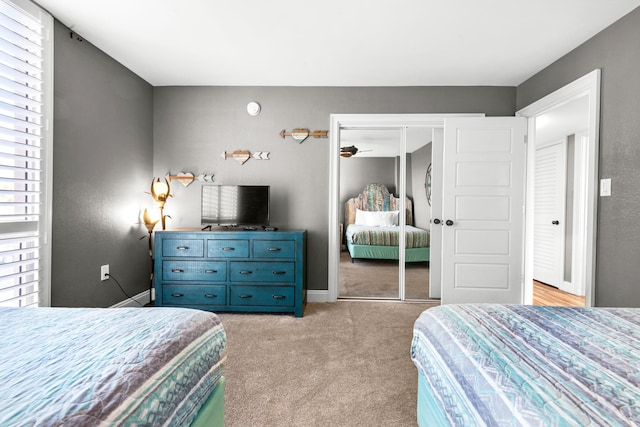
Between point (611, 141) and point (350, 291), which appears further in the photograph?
point (350, 291)

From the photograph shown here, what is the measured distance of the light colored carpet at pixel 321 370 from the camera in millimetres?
1694

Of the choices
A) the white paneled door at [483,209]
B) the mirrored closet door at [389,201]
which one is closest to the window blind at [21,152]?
the mirrored closet door at [389,201]

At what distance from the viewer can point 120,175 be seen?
10.2 feet

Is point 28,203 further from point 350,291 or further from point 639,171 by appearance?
point 639,171

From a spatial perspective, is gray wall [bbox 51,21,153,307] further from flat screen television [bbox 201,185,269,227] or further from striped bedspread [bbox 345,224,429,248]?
striped bedspread [bbox 345,224,429,248]

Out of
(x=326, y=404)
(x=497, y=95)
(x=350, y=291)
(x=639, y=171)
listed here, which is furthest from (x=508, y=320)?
(x=497, y=95)

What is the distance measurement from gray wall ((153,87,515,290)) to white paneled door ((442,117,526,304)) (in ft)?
1.36

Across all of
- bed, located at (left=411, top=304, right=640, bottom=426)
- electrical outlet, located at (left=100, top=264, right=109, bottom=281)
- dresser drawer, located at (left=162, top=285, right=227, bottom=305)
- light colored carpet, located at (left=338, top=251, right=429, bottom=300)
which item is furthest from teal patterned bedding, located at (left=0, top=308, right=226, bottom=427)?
light colored carpet, located at (left=338, top=251, right=429, bottom=300)

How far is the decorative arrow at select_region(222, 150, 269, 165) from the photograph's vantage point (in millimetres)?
3641

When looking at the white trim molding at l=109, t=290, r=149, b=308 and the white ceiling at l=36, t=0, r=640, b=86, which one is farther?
the white trim molding at l=109, t=290, r=149, b=308

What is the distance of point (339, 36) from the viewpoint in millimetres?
2576

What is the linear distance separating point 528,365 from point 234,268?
2688 mm

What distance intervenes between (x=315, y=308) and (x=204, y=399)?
2.33 meters

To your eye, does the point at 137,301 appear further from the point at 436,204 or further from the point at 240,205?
the point at 436,204
